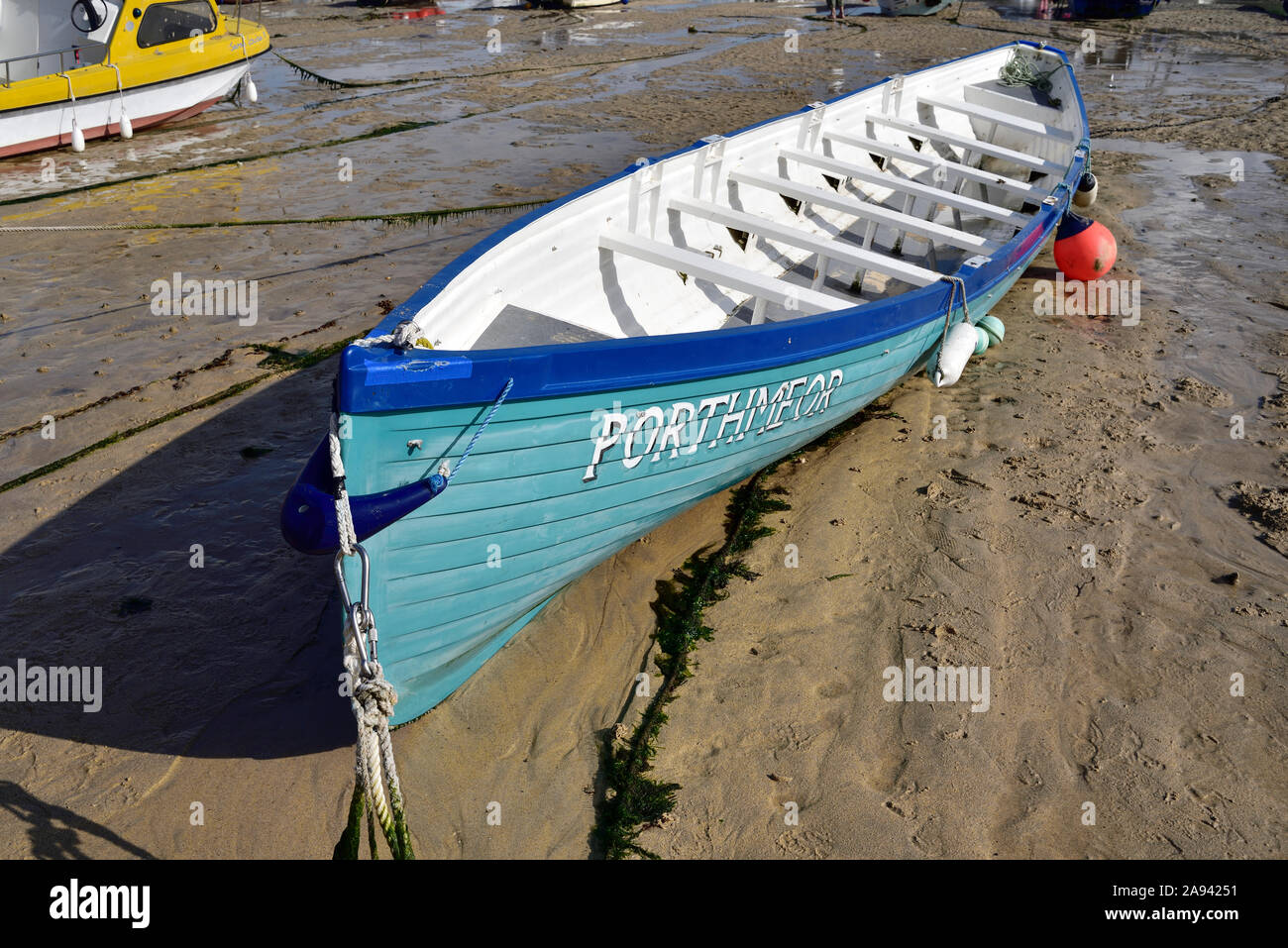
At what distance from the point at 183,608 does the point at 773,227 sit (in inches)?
169

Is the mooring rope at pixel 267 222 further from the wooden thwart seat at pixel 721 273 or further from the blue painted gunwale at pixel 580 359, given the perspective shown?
the blue painted gunwale at pixel 580 359

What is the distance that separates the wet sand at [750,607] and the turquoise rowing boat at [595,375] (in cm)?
52

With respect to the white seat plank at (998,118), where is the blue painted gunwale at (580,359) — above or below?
below

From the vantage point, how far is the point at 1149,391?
266 inches

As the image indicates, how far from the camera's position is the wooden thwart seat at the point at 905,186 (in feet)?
24.9

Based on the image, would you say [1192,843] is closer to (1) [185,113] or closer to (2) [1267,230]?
(2) [1267,230]

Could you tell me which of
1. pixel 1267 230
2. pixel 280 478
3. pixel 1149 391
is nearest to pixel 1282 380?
pixel 1149 391

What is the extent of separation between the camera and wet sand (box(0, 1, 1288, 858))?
3.62 meters

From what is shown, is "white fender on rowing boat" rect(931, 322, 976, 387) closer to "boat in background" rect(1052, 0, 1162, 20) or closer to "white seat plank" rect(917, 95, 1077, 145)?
"white seat plank" rect(917, 95, 1077, 145)

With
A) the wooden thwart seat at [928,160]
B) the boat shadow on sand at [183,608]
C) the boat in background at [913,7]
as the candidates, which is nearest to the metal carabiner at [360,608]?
the boat shadow on sand at [183,608]

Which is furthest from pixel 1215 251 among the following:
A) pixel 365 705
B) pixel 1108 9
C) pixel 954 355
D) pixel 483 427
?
pixel 1108 9

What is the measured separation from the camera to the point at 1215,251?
9.48m

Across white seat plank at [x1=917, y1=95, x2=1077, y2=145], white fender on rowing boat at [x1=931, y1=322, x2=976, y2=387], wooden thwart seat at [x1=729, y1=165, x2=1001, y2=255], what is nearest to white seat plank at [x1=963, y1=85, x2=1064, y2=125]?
white seat plank at [x1=917, y1=95, x2=1077, y2=145]

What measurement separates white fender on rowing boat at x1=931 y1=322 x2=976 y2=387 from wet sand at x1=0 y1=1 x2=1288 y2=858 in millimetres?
484
